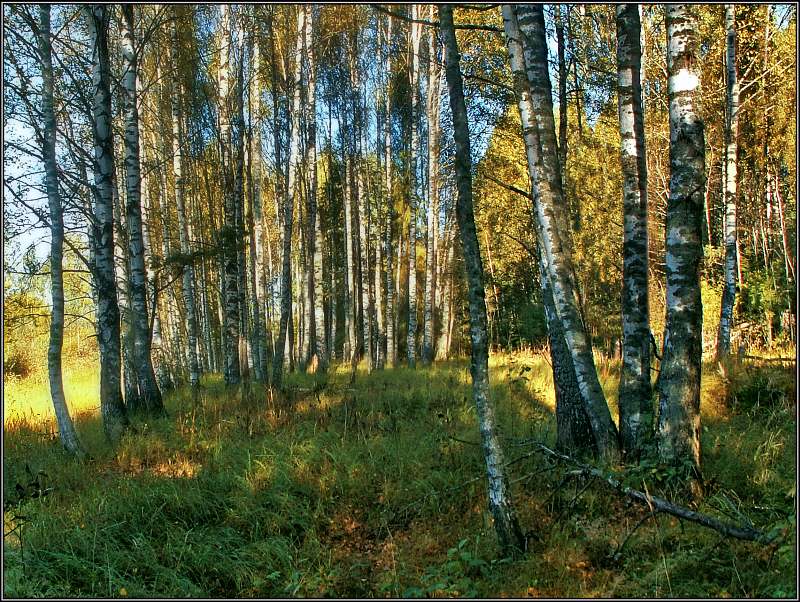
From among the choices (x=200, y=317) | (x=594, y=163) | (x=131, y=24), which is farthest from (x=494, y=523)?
(x=200, y=317)

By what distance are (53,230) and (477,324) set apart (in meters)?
5.39

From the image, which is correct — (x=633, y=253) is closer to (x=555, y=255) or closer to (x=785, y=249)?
(x=555, y=255)

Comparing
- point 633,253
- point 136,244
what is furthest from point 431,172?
point 633,253

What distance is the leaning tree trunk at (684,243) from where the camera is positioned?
4402 mm

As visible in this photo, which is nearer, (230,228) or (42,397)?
(230,228)

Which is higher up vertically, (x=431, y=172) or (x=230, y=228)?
(x=431, y=172)

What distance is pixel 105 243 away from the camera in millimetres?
7523

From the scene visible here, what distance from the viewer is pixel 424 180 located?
19875mm

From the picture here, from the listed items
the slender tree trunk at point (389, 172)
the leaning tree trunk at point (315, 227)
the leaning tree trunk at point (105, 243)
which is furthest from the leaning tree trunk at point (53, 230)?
the slender tree trunk at point (389, 172)

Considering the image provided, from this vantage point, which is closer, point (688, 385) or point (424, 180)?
point (688, 385)

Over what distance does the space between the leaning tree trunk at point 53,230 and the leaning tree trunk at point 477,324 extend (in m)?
5.08

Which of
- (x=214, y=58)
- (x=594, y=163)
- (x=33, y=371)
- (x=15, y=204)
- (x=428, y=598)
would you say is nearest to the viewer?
(x=428, y=598)

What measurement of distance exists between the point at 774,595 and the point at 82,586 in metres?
4.82

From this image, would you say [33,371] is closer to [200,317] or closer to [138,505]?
[200,317]
